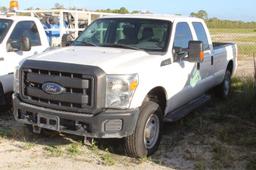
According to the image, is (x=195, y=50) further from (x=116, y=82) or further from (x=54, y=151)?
(x=54, y=151)

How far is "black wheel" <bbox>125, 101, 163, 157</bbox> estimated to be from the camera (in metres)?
5.95

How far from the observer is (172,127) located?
7.83 m

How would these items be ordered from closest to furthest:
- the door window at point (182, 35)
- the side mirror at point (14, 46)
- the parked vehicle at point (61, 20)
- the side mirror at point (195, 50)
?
the side mirror at point (195, 50), the door window at point (182, 35), the side mirror at point (14, 46), the parked vehicle at point (61, 20)

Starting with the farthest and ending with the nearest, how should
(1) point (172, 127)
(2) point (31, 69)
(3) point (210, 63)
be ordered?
(3) point (210, 63) < (1) point (172, 127) < (2) point (31, 69)

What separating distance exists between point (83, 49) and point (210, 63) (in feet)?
9.52

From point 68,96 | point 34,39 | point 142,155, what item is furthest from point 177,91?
point 34,39

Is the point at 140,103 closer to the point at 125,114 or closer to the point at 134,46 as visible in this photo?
the point at 125,114

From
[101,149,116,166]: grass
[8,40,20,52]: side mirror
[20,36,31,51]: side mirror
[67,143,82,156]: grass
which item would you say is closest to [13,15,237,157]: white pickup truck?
[101,149,116,166]: grass

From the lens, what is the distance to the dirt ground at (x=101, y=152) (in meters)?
5.83

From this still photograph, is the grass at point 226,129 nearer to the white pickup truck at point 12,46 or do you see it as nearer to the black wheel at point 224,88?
the black wheel at point 224,88

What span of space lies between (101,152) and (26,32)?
11.2 feet

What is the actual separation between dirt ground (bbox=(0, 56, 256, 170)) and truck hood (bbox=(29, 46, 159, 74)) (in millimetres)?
1089

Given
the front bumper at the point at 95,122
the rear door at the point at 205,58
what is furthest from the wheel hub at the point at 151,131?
the rear door at the point at 205,58

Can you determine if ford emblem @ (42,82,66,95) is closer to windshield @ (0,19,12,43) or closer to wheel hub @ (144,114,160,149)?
wheel hub @ (144,114,160,149)
